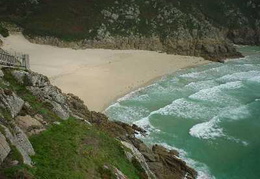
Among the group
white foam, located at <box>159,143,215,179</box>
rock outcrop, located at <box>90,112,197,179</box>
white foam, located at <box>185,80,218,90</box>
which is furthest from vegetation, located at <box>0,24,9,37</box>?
white foam, located at <box>159,143,215,179</box>

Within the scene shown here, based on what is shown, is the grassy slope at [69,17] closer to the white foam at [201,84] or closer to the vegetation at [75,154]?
the white foam at [201,84]

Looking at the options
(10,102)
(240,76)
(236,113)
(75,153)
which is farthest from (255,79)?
(10,102)

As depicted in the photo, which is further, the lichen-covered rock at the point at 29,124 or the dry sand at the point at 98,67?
the dry sand at the point at 98,67

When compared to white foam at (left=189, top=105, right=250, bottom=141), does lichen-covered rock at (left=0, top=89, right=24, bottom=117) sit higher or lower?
higher

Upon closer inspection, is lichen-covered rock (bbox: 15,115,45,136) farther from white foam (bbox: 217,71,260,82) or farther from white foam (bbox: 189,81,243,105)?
white foam (bbox: 217,71,260,82)

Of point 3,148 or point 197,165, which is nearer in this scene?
point 3,148

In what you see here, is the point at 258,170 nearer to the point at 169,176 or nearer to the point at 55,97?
the point at 169,176

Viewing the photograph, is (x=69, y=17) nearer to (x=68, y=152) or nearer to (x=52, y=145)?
(x=52, y=145)

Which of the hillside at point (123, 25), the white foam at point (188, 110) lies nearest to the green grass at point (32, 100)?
the white foam at point (188, 110)
